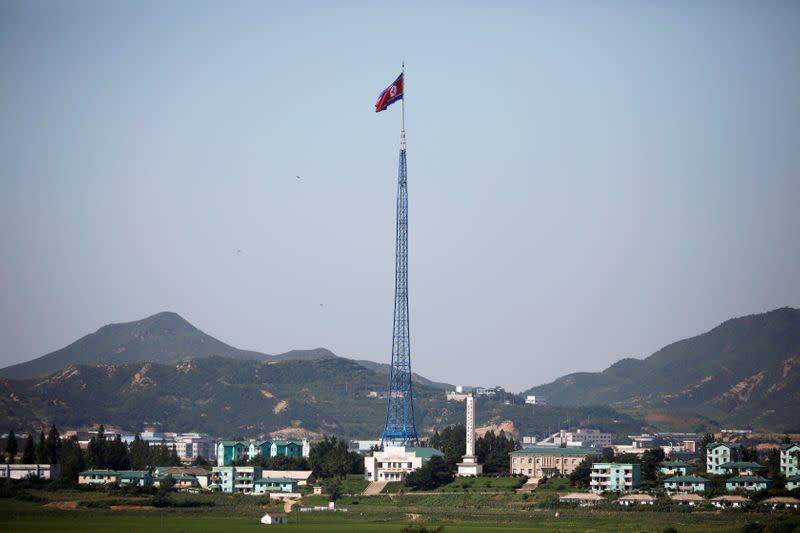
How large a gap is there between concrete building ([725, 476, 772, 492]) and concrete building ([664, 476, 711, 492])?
4.52 feet

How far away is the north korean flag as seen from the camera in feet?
325

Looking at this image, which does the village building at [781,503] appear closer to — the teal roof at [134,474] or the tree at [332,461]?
the tree at [332,461]

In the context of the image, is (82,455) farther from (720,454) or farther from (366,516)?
(720,454)

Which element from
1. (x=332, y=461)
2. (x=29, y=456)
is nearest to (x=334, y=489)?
(x=332, y=461)

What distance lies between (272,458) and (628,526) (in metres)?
41.0

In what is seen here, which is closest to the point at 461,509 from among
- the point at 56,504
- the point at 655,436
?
the point at 56,504

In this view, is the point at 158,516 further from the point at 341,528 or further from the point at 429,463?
the point at 429,463

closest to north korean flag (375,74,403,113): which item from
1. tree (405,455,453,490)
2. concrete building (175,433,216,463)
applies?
tree (405,455,453,490)

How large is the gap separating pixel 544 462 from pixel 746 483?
61.5 feet

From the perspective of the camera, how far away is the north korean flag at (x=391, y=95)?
99.2 metres

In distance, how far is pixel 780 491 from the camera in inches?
3474

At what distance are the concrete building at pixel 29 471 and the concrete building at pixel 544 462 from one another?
33265 mm

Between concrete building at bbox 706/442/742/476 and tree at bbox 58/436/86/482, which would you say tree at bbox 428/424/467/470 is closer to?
concrete building at bbox 706/442/742/476

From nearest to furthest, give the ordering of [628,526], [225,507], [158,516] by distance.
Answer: [628,526] → [158,516] → [225,507]
